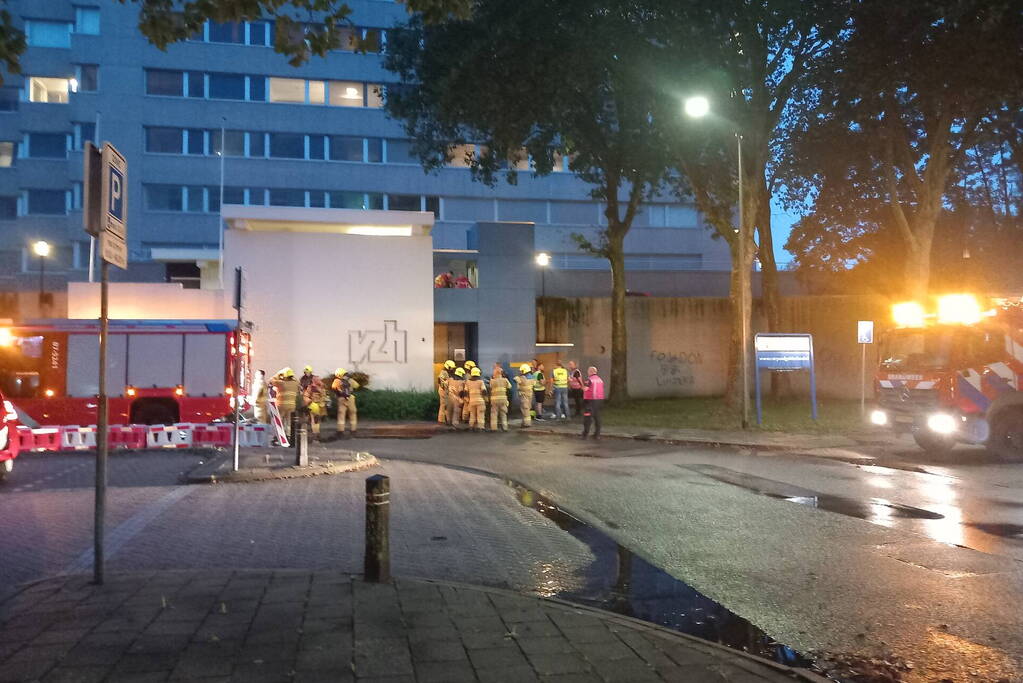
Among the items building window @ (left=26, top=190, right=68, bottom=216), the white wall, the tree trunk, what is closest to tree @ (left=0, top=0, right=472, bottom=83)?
the white wall

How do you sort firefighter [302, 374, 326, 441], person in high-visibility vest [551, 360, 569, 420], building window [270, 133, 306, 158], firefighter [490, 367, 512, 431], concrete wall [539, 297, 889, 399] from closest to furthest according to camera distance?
firefighter [302, 374, 326, 441] < firefighter [490, 367, 512, 431] < person in high-visibility vest [551, 360, 569, 420] < concrete wall [539, 297, 889, 399] < building window [270, 133, 306, 158]

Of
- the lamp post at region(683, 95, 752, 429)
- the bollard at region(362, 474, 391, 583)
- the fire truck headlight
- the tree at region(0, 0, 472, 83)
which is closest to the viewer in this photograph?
the bollard at region(362, 474, 391, 583)

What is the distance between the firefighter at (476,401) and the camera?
2158 centimetres

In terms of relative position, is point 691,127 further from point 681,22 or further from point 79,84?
point 79,84

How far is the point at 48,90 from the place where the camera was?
4428cm

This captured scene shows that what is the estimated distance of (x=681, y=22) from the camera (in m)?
19.1

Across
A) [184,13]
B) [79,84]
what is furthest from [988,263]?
[79,84]

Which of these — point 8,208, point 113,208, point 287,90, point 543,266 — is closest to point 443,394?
point 543,266

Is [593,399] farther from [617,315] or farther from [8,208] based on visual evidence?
[8,208]

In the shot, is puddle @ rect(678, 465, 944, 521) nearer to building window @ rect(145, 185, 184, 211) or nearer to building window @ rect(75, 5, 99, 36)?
building window @ rect(145, 185, 184, 211)

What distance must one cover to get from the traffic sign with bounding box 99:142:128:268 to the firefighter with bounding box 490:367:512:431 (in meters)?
15.2

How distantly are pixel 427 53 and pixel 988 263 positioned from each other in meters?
27.7

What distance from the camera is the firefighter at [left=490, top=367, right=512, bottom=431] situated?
21.5m

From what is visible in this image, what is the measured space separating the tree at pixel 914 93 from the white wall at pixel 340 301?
12.9 metres
